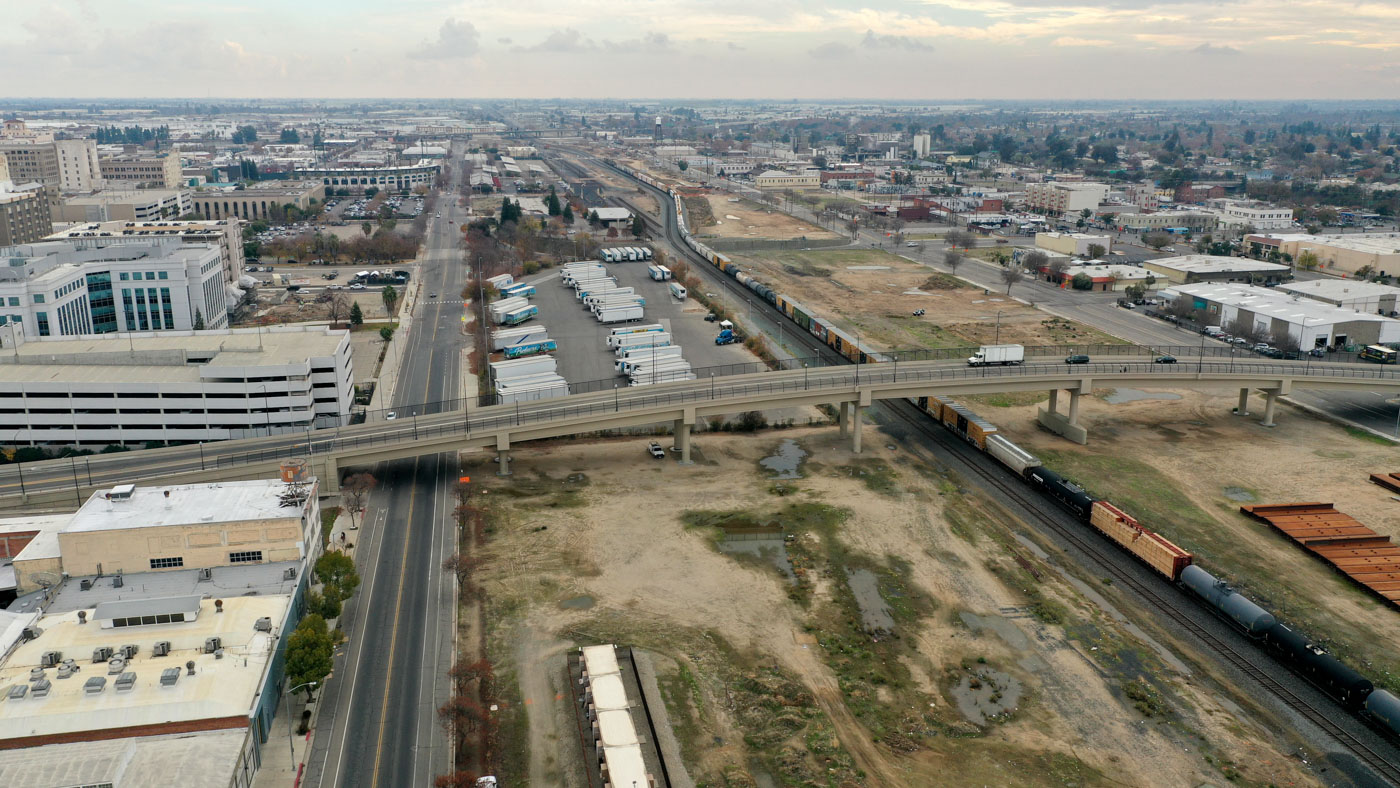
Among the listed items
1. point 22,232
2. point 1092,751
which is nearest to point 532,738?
point 1092,751

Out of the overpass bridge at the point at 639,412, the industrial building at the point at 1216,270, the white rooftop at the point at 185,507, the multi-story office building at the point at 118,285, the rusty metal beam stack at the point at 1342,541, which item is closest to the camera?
the white rooftop at the point at 185,507

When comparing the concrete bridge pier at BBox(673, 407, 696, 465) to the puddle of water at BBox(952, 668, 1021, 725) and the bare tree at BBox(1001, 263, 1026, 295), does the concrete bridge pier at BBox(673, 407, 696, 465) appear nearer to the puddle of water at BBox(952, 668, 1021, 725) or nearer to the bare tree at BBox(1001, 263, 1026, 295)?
the puddle of water at BBox(952, 668, 1021, 725)

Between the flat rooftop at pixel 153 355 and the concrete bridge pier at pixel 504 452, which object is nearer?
the concrete bridge pier at pixel 504 452

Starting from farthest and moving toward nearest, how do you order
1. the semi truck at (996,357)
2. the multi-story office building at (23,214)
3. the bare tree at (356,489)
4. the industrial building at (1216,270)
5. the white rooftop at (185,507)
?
1. the multi-story office building at (23,214)
2. the industrial building at (1216,270)
3. the semi truck at (996,357)
4. the bare tree at (356,489)
5. the white rooftop at (185,507)

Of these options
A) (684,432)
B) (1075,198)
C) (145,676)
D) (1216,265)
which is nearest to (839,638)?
(684,432)

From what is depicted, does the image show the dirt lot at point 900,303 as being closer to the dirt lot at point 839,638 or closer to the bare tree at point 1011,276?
the bare tree at point 1011,276

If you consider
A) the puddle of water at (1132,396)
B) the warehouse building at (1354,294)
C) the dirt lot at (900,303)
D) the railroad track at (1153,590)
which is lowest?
the railroad track at (1153,590)

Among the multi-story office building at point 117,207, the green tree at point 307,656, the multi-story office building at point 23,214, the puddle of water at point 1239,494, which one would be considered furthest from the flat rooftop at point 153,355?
the multi-story office building at point 117,207
